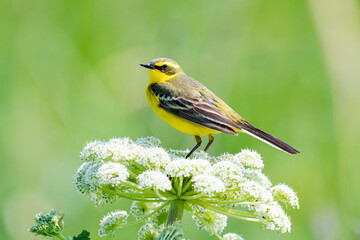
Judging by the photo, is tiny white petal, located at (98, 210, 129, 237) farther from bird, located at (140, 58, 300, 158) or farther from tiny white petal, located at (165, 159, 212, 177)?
bird, located at (140, 58, 300, 158)

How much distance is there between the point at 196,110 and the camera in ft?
15.2

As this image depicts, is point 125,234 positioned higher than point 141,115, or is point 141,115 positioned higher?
point 141,115

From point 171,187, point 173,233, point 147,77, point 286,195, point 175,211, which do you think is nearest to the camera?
point 173,233

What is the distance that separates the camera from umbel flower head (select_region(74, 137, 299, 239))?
112 inches

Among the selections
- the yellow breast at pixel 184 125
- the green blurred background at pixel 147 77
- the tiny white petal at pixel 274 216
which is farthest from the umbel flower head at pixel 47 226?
the green blurred background at pixel 147 77

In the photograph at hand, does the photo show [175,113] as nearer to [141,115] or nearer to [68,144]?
[141,115]

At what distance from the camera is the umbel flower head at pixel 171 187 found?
2855 mm

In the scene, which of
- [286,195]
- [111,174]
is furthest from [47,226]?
[286,195]

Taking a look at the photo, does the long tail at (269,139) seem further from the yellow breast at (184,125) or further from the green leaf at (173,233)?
the green leaf at (173,233)

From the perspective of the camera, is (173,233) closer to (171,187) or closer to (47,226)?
(171,187)

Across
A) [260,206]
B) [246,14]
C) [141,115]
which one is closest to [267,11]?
[246,14]

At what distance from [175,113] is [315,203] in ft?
5.89

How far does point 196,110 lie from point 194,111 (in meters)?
0.02

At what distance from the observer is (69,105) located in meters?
6.47
